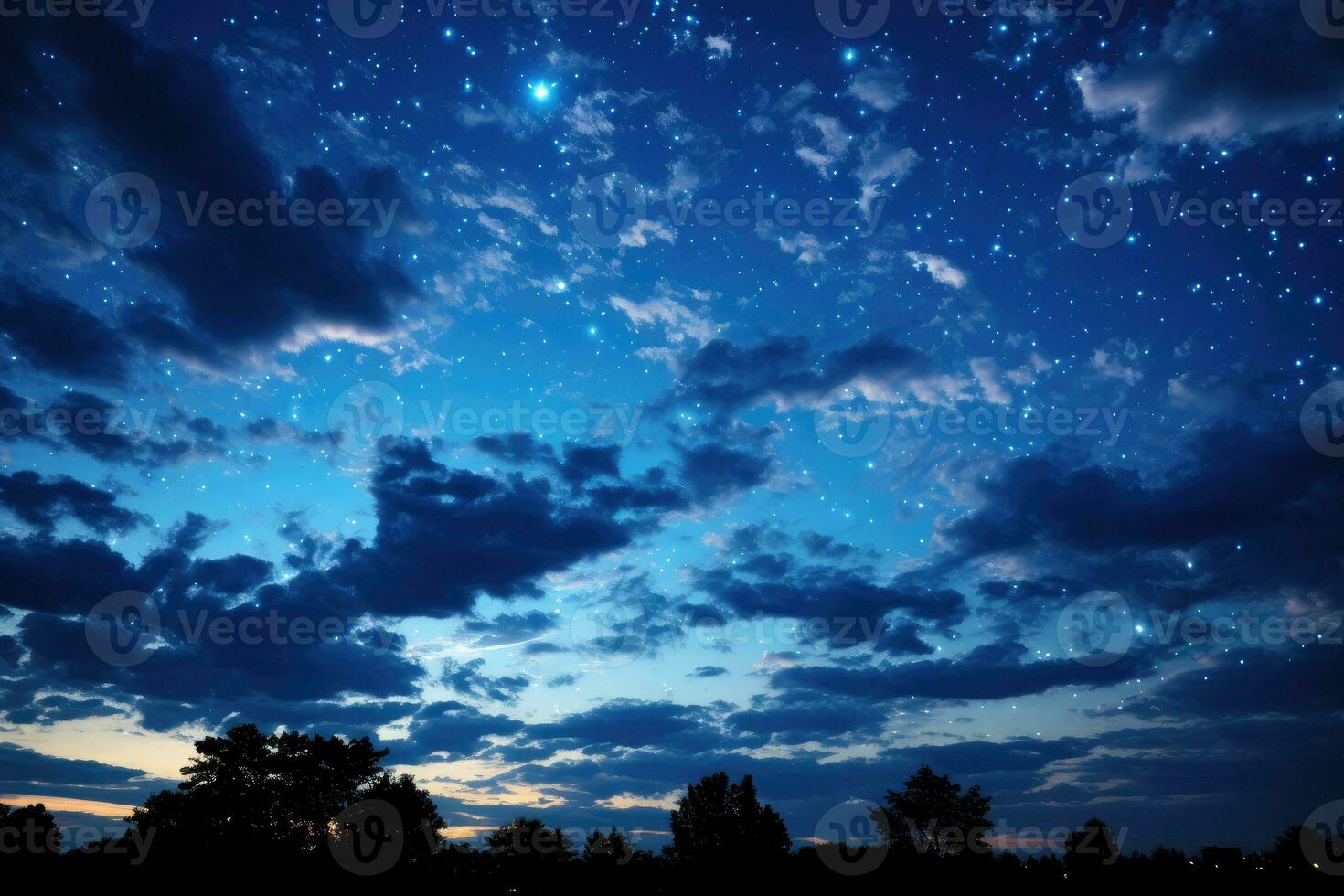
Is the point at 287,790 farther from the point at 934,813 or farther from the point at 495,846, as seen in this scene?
the point at 934,813

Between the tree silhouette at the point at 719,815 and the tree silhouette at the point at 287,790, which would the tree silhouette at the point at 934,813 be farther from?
the tree silhouette at the point at 287,790

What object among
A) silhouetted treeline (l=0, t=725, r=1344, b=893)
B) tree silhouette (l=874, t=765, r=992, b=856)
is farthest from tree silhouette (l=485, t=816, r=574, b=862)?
tree silhouette (l=874, t=765, r=992, b=856)

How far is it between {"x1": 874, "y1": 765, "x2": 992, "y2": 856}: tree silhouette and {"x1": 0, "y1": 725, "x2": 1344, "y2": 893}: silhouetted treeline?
0.49 ft

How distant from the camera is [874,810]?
77.9m

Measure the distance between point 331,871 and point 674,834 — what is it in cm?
6016

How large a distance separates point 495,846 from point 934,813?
49.3 meters

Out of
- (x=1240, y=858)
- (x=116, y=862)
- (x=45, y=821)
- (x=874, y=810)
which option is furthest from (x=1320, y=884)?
(x=45, y=821)

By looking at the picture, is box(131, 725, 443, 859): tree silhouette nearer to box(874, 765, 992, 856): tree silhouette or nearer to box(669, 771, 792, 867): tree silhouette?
box(669, 771, 792, 867): tree silhouette

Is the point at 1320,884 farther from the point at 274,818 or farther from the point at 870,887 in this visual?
the point at 274,818

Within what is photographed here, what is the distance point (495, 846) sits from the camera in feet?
212

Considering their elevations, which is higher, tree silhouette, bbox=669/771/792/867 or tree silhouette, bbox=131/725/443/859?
tree silhouette, bbox=131/725/443/859

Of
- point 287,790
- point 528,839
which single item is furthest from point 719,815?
point 287,790

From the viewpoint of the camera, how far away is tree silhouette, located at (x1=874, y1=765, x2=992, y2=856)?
237ft

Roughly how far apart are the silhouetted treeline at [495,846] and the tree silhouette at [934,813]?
0.15 meters
